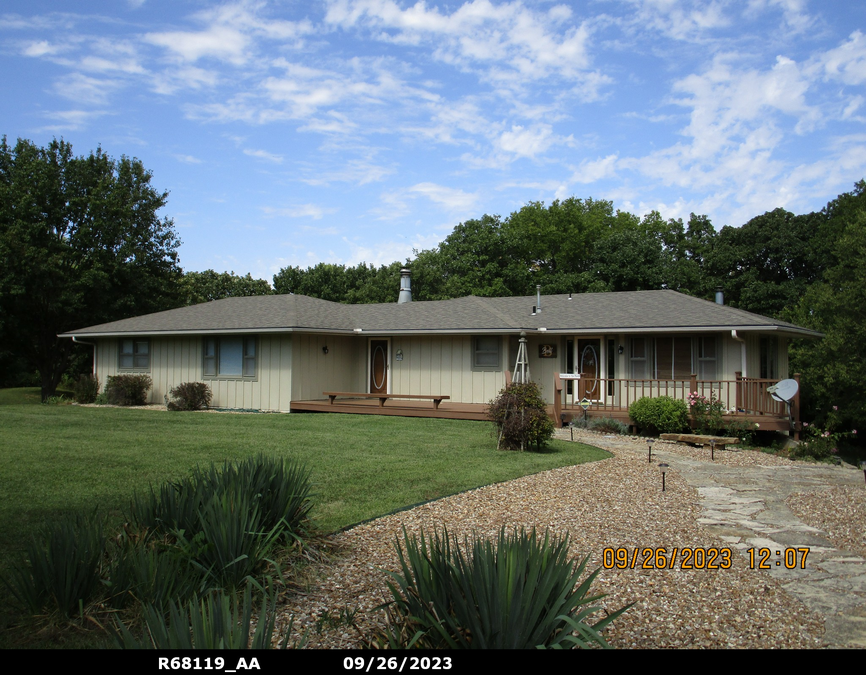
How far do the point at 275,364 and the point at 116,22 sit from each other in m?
9.46

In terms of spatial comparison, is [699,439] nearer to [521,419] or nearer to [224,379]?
[521,419]

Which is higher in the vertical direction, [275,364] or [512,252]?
[512,252]

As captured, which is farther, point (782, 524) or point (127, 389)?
point (127, 389)

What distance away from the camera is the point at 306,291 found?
40969 mm

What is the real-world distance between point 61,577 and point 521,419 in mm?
7405

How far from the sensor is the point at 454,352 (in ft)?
59.2

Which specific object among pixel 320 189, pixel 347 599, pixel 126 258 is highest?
pixel 320 189

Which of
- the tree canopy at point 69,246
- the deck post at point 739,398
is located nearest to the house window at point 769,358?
the deck post at point 739,398

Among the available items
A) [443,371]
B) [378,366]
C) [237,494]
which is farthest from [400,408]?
[237,494]

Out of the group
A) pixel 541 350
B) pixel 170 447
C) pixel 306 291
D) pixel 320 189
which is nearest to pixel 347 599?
pixel 170 447

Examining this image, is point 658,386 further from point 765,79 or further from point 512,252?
point 512,252

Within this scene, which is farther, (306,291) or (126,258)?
(306,291)

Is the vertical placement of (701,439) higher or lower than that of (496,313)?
lower

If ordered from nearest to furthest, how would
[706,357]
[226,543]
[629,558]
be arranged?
[226,543], [629,558], [706,357]
